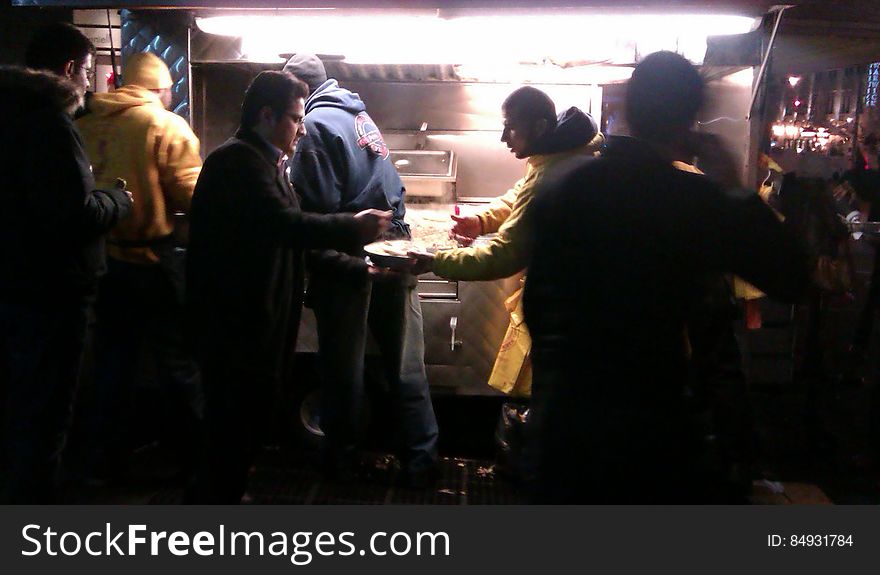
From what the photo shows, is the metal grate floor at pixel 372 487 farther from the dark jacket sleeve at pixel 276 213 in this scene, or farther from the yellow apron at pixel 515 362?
the dark jacket sleeve at pixel 276 213

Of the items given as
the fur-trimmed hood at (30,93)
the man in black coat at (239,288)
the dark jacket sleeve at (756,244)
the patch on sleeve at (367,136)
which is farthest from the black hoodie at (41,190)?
the dark jacket sleeve at (756,244)

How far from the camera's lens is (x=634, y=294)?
232cm

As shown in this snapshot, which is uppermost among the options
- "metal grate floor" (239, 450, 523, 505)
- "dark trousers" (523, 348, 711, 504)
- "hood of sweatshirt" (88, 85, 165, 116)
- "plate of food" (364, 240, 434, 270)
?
"hood of sweatshirt" (88, 85, 165, 116)

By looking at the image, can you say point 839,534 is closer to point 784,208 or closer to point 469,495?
point 469,495

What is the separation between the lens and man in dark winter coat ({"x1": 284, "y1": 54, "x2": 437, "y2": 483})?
13.4ft

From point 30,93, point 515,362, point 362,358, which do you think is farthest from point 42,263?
point 515,362

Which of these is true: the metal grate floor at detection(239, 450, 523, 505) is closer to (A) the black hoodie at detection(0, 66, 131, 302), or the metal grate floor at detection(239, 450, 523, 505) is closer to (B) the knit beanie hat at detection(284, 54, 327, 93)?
(A) the black hoodie at detection(0, 66, 131, 302)

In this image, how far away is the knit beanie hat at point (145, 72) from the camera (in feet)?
14.1

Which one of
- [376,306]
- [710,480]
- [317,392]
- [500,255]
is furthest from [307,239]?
[317,392]

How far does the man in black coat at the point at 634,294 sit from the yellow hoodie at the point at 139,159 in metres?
2.33

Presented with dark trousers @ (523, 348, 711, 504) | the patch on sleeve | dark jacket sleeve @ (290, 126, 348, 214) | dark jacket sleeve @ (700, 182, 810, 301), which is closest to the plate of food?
dark jacket sleeve @ (290, 126, 348, 214)

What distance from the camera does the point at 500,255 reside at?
3480 millimetres

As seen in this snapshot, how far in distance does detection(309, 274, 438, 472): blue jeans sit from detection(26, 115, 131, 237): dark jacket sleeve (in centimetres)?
121

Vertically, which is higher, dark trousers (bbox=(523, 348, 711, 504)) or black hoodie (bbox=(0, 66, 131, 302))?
black hoodie (bbox=(0, 66, 131, 302))
